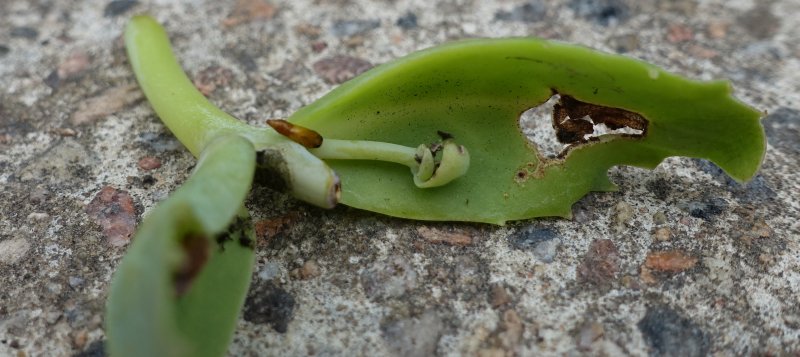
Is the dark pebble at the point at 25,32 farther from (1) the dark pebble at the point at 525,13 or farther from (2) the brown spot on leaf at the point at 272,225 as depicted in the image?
(1) the dark pebble at the point at 525,13

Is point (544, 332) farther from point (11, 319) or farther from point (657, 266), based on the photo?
point (11, 319)

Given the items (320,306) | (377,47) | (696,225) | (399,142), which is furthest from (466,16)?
(320,306)

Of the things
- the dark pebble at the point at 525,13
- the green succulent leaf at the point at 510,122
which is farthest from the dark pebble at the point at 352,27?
the green succulent leaf at the point at 510,122

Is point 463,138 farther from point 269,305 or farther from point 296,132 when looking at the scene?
point 269,305

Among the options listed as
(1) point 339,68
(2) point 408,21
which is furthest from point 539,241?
(2) point 408,21

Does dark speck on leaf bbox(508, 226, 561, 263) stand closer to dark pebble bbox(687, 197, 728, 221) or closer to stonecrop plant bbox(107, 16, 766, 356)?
stonecrop plant bbox(107, 16, 766, 356)
